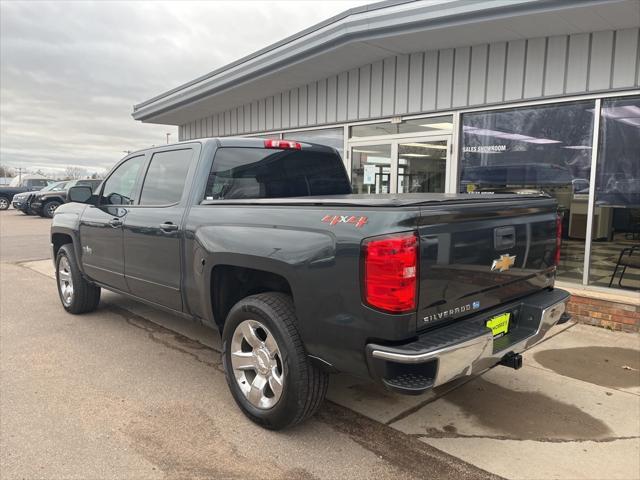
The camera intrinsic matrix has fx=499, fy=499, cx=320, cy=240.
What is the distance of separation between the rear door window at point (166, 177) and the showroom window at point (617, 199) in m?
4.75

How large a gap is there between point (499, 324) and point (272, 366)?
4.77 feet

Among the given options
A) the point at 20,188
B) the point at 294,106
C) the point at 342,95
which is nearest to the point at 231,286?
the point at 342,95

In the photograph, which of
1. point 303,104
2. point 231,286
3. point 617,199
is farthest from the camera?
point 303,104

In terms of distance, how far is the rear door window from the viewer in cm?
416

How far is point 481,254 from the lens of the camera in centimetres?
291

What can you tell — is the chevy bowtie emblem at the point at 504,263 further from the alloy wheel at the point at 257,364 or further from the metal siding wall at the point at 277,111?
the metal siding wall at the point at 277,111

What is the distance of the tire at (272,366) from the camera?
117 inches

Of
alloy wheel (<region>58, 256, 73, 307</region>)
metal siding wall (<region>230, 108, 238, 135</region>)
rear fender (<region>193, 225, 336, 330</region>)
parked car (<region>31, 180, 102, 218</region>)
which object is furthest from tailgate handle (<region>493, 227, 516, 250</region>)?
parked car (<region>31, 180, 102, 218</region>)

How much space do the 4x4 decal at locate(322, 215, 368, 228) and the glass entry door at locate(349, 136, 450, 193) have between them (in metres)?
4.97

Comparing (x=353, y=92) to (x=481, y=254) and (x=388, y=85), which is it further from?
(x=481, y=254)

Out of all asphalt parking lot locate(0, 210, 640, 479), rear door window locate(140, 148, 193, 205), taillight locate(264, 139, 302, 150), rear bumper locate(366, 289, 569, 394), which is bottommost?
asphalt parking lot locate(0, 210, 640, 479)

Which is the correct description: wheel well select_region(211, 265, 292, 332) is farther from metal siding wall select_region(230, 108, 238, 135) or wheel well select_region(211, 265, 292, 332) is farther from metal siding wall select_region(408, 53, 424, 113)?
metal siding wall select_region(230, 108, 238, 135)

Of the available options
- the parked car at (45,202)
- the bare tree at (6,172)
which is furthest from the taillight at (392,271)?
the bare tree at (6,172)

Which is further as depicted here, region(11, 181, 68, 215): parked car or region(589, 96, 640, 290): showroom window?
region(11, 181, 68, 215): parked car
